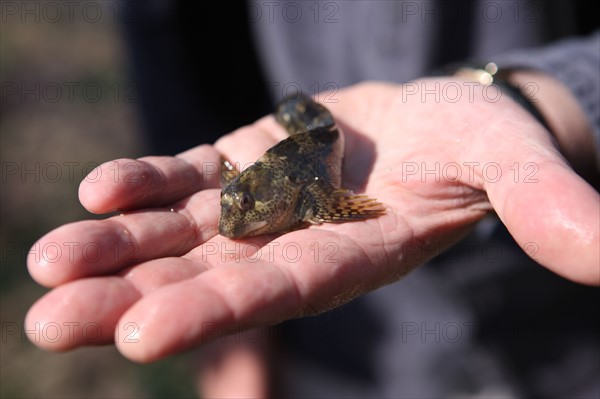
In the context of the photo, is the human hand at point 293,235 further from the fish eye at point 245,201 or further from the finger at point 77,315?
the fish eye at point 245,201

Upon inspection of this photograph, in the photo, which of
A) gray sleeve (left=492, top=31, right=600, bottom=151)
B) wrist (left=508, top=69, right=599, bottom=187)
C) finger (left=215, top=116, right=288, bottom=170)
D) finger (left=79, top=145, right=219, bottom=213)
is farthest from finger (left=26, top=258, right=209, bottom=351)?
gray sleeve (left=492, top=31, right=600, bottom=151)

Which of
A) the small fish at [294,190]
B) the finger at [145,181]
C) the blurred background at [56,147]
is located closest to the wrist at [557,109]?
the small fish at [294,190]

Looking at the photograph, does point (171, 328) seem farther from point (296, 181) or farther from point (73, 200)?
point (73, 200)

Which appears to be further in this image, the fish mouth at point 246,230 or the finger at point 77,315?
the fish mouth at point 246,230

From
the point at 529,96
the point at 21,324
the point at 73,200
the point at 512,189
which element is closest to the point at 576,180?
the point at 512,189

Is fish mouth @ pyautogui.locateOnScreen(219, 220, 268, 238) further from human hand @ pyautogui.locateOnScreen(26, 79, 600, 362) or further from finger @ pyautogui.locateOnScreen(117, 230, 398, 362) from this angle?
finger @ pyautogui.locateOnScreen(117, 230, 398, 362)

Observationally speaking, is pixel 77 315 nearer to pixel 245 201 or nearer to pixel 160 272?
pixel 160 272

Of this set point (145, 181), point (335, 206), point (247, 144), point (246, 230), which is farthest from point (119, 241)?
point (247, 144)
